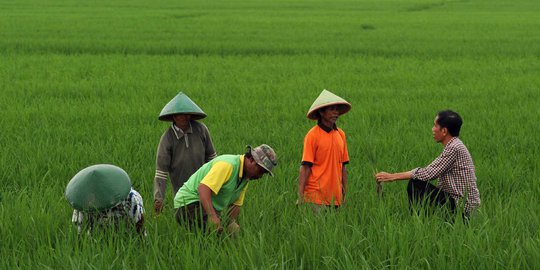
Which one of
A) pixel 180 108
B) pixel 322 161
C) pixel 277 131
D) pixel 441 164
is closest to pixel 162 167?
pixel 180 108

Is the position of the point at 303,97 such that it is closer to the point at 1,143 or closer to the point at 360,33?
the point at 1,143

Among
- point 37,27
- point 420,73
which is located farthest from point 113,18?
point 420,73

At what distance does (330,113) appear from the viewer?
358 centimetres

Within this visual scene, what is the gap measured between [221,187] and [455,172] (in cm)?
133

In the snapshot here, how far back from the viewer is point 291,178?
179 inches

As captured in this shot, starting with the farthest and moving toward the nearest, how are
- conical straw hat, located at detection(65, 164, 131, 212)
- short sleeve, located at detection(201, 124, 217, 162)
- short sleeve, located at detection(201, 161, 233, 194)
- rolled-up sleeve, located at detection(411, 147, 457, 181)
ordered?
short sleeve, located at detection(201, 124, 217, 162)
rolled-up sleeve, located at detection(411, 147, 457, 181)
short sleeve, located at detection(201, 161, 233, 194)
conical straw hat, located at detection(65, 164, 131, 212)

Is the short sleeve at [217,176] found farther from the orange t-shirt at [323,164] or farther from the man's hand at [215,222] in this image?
the orange t-shirt at [323,164]

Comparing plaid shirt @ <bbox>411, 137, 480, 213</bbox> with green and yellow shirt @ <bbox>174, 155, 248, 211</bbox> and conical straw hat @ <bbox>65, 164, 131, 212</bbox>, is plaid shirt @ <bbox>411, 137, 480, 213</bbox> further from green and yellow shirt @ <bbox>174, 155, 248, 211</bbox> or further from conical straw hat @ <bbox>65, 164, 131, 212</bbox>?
conical straw hat @ <bbox>65, 164, 131, 212</bbox>

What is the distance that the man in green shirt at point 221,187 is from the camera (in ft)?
9.73

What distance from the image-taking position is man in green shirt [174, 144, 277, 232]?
2967mm

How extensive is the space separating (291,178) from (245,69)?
761 centimetres

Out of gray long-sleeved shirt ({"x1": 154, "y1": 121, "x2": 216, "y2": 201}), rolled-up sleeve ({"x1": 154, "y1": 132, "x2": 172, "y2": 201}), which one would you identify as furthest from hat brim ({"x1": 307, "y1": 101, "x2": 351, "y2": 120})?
rolled-up sleeve ({"x1": 154, "y1": 132, "x2": 172, "y2": 201})

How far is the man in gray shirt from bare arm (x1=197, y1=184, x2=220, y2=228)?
563mm

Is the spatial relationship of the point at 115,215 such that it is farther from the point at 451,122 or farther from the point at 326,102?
the point at 451,122
